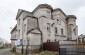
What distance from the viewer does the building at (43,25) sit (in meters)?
32.3

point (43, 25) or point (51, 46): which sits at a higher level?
point (43, 25)

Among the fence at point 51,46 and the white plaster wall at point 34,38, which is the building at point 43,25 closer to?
the white plaster wall at point 34,38

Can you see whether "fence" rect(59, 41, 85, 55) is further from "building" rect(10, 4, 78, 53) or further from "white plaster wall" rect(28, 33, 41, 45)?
"building" rect(10, 4, 78, 53)

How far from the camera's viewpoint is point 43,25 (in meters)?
33.3

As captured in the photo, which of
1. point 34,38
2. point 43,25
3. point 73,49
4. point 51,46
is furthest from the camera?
point 43,25

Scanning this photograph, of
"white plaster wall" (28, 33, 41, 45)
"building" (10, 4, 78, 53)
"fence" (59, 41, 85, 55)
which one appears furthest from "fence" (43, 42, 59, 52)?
"fence" (59, 41, 85, 55)

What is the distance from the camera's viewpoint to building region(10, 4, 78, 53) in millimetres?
32312

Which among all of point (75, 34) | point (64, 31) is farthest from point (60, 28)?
point (75, 34)

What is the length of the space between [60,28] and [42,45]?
7.45 metres

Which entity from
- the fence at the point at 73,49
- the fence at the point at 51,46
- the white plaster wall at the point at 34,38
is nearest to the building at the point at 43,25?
the white plaster wall at the point at 34,38

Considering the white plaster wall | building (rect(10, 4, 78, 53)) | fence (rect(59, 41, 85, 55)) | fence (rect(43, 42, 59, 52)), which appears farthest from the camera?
building (rect(10, 4, 78, 53))

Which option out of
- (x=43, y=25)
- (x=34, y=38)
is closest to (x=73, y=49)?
(x=34, y=38)

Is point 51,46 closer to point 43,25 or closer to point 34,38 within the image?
point 34,38

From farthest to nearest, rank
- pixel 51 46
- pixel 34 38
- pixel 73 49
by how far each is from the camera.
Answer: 1. pixel 34 38
2. pixel 51 46
3. pixel 73 49
